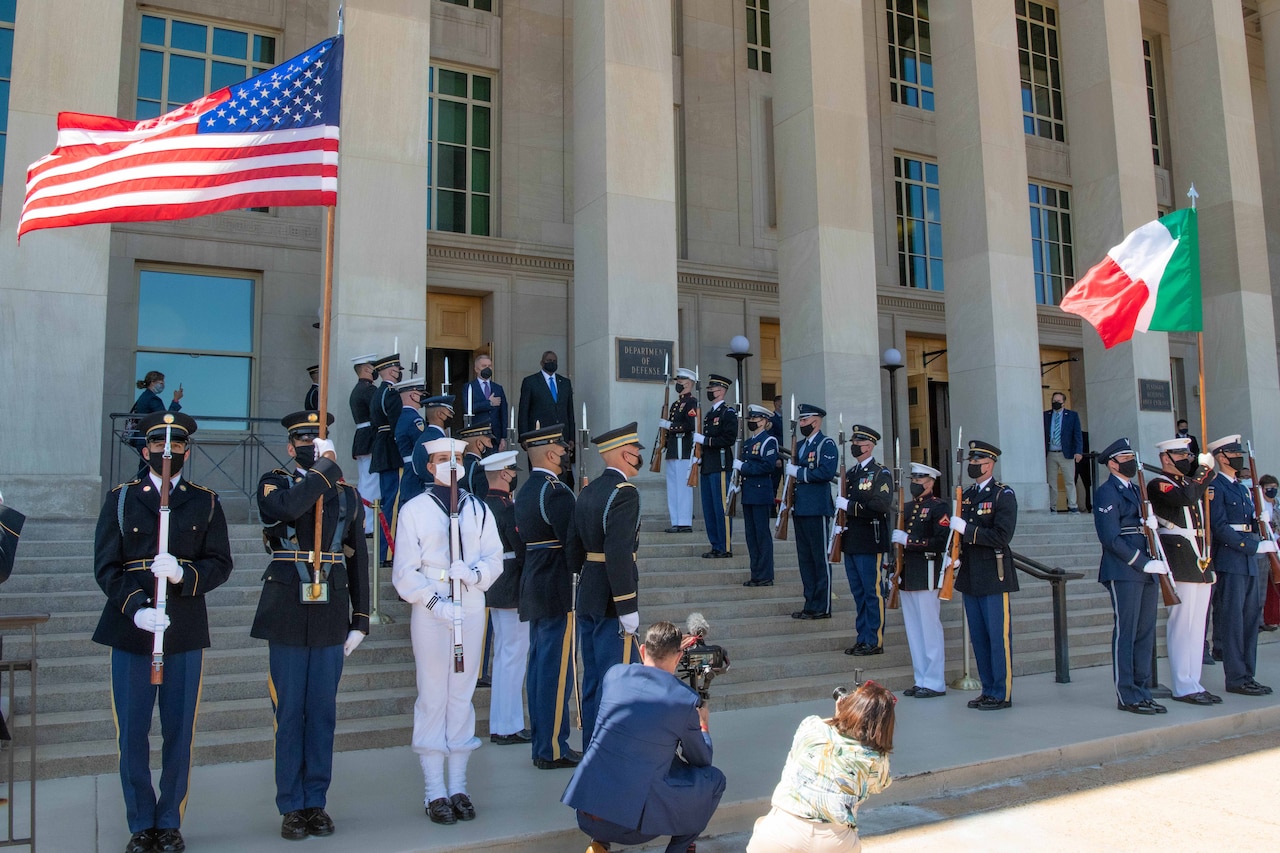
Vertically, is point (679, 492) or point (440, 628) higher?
point (679, 492)

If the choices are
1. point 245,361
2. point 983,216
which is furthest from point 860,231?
point 245,361

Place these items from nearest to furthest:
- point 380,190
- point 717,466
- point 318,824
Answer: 1. point 318,824
2. point 717,466
3. point 380,190

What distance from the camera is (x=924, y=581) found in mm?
8797

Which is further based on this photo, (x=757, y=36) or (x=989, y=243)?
(x=757, y=36)

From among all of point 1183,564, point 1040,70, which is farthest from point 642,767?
point 1040,70

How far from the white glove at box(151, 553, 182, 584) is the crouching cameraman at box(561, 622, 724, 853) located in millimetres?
2219

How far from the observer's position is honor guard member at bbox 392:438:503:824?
17.4 ft

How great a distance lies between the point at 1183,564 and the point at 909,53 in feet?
50.4

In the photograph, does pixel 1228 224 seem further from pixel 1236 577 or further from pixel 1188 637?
pixel 1188 637

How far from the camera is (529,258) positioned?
16672 mm

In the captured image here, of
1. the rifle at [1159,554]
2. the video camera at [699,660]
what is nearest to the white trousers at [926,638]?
the rifle at [1159,554]

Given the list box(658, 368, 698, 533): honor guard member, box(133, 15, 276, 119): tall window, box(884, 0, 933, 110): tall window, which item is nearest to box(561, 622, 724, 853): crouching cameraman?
box(658, 368, 698, 533): honor guard member

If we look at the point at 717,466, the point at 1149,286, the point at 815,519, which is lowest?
the point at 815,519

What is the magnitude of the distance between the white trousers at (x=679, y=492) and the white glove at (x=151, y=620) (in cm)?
739
